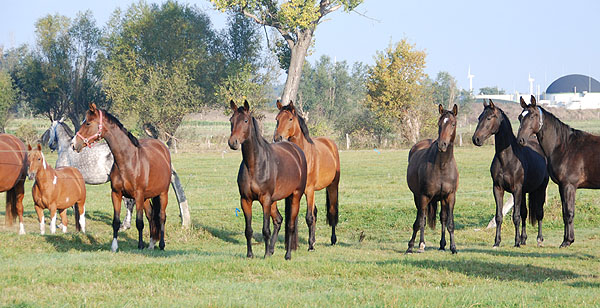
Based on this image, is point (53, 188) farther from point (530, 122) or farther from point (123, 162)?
point (530, 122)

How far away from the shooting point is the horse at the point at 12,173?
12539mm

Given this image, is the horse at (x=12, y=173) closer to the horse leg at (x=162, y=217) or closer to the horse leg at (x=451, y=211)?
the horse leg at (x=162, y=217)

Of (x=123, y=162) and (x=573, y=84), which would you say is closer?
(x=123, y=162)

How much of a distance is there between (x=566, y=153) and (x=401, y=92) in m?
44.1

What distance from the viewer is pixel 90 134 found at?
10531mm

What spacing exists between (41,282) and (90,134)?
3.40 metres

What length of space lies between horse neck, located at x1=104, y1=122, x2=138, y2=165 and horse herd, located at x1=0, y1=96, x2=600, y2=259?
0.02 meters

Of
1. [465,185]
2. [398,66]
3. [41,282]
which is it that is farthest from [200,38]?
[41,282]

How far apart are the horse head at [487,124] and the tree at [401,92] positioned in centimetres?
4248

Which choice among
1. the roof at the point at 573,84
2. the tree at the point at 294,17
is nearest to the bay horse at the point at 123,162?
the tree at the point at 294,17

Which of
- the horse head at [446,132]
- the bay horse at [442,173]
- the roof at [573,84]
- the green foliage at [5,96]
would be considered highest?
the roof at [573,84]

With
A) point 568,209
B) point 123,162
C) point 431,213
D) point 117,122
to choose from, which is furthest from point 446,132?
A: point 117,122

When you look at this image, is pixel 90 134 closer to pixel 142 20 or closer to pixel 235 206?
pixel 235 206

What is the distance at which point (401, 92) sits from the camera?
5519 cm
